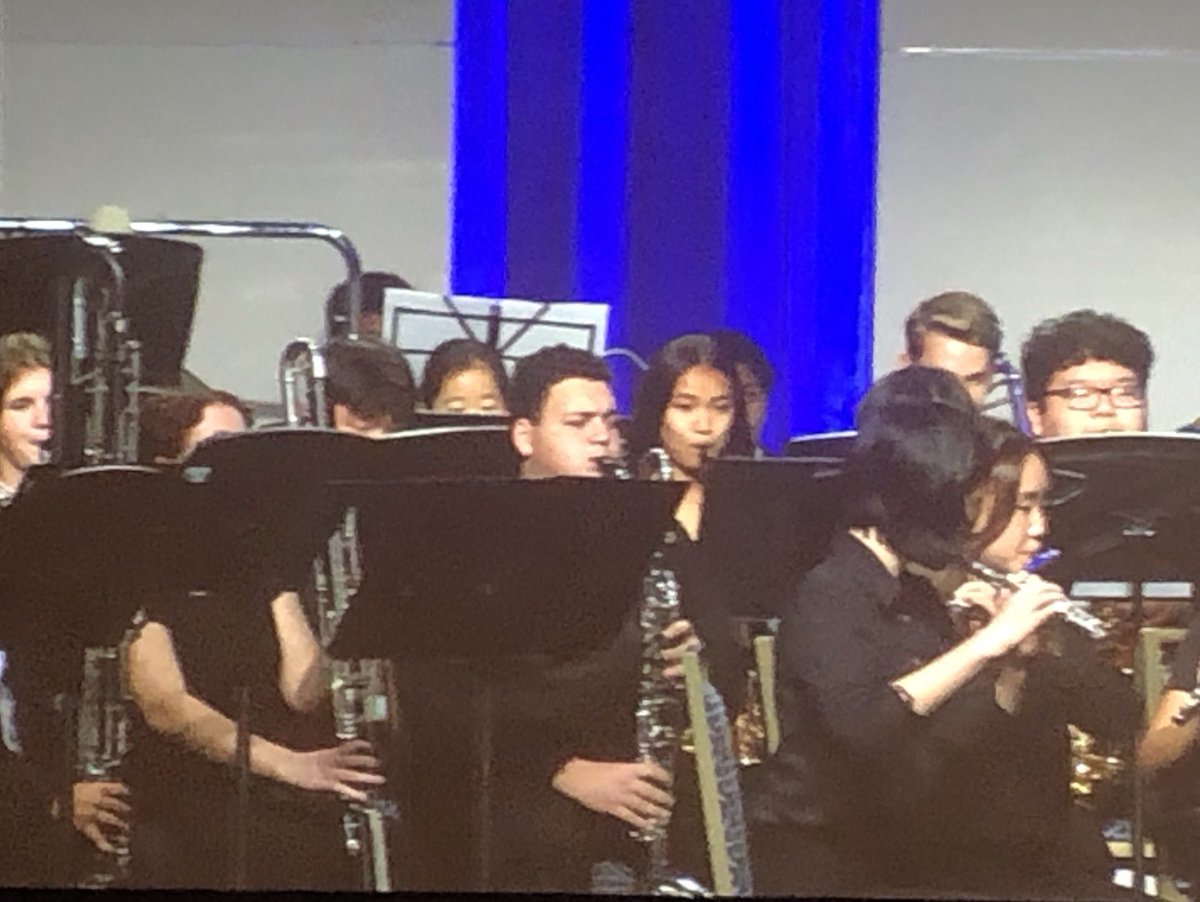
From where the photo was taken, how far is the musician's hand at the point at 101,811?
208 cm

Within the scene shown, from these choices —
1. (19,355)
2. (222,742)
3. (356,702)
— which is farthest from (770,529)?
(19,355)

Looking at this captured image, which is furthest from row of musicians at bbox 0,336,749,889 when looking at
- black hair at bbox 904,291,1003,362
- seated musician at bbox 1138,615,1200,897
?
seated musician at bbox 1138,615,1200,897

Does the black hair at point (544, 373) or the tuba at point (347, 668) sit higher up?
the black hair at point (544, 373)

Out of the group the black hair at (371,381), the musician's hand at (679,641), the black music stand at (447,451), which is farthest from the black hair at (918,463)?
the black hair at (371,381)

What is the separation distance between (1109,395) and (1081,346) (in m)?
0.09

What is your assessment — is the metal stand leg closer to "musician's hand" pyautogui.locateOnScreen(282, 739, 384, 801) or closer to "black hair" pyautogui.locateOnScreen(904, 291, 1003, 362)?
"musician's hand" pyautogui.locateOnScreen(282, 739, 384, 801)

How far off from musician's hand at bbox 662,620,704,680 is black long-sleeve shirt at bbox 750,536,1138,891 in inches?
4.5

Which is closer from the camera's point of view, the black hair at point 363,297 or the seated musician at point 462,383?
the seated musician at point 462,383

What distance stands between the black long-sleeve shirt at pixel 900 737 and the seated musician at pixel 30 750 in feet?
2.87

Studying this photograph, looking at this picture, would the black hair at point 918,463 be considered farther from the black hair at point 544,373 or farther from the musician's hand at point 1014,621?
the black hair at point 544,373

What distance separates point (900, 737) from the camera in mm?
2045

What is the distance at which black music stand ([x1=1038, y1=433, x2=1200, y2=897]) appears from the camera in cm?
195

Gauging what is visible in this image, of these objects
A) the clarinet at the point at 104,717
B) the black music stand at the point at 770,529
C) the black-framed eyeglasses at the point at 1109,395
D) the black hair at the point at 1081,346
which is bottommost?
the clarinet at the point at 104,717

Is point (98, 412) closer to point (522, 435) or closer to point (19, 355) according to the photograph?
point (19, 355)
